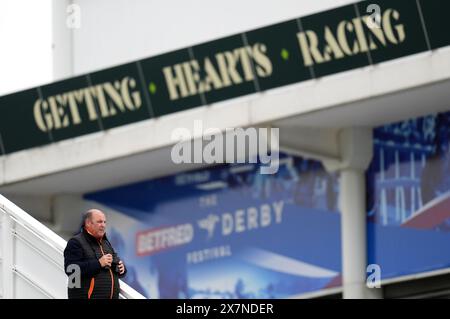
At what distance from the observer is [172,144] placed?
31.0 m

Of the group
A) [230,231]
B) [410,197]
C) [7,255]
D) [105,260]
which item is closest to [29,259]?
[7,255]

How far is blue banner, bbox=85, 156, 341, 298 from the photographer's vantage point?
3067cm

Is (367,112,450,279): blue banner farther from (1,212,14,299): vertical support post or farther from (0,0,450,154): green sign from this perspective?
(1,212,14,299): vertical support post

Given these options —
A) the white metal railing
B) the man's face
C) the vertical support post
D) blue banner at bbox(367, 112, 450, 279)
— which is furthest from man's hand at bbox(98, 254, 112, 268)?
blue banner at bbox(367, 112, 450, 279)

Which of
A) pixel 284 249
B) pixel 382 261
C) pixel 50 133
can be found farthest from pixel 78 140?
pixel 382 261

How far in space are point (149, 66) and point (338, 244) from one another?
186 inches

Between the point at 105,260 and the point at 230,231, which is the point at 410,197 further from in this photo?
the point at 105,260

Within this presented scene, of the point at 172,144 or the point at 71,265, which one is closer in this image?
the point at 71,265

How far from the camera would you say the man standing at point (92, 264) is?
15586mm

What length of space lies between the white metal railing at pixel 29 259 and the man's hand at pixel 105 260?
1226 millimetres

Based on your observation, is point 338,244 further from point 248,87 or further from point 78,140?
point 78,140

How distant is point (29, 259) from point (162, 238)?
16.7m

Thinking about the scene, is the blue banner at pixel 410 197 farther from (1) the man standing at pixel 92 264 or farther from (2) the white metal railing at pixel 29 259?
(1) the man standing at pixel 92 264

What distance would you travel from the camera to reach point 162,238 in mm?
34062
